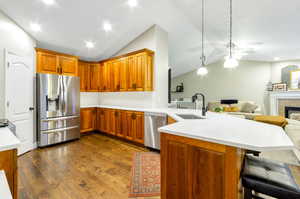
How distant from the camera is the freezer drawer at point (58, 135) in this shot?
3400 mm

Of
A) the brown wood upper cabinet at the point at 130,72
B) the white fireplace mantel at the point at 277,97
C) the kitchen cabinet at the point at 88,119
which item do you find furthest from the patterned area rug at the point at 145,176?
the white fireplace mantel at the point at 277,97

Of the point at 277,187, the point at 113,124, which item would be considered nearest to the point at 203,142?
the point at 277,187

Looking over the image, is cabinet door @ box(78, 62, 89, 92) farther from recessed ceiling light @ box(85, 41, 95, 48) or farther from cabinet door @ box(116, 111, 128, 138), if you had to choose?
cabinet door @ box(116, 111, 128, 138)

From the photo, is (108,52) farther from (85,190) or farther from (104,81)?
(85,190)

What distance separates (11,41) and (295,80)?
9.23m

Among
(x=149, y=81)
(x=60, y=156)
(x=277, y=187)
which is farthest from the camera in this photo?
(x=149, y=81)

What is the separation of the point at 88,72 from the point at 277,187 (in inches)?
201

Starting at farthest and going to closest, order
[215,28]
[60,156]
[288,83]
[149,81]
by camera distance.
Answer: [288,83] → [215,28] → [149,81] → [60,156]

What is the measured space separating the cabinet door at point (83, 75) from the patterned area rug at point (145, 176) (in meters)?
2.99

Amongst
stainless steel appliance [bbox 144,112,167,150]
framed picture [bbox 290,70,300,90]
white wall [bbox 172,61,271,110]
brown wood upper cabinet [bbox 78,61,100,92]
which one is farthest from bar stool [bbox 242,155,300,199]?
white wall [bbox 172,61,271,110]

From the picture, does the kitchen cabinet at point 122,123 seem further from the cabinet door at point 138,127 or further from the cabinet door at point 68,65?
the cabinet door at point 68,65

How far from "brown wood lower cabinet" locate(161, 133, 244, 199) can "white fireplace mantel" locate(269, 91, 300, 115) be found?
20.8 ft

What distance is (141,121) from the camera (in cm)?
349

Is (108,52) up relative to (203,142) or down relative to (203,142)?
up
